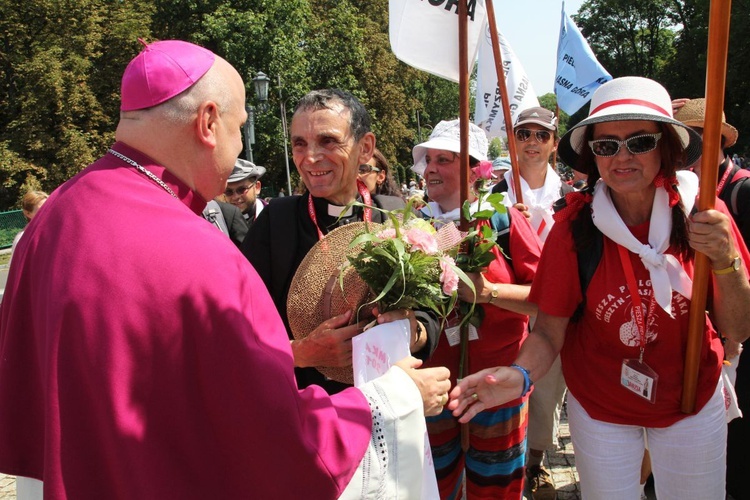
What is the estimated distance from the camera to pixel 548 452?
449 centimetres

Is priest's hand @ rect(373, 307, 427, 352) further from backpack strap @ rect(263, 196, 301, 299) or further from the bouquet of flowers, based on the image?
backpack strap @ rect(263, 196, 301, 299)

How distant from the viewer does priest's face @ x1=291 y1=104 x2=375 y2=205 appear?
252 centimetres

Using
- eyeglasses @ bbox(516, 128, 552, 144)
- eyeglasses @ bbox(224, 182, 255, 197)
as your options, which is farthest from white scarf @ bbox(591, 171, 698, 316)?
eyeglasses @ bbox(224, 182, 255, 197)

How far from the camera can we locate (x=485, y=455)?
2820mm

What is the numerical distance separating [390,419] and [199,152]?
3.14 ft

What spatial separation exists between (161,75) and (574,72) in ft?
20.4

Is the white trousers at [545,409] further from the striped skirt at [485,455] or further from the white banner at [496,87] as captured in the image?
the white banner at [496,87]

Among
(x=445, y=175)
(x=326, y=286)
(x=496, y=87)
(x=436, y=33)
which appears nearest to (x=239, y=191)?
(x=496, y=87)

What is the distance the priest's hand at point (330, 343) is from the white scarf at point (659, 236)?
105cm

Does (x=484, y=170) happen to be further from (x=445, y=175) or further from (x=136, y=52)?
(x=136, y=52)

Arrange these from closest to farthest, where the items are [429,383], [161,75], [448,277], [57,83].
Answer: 1. [161,75]
2. [429,383]
3. [448,277]
4. [57,83]

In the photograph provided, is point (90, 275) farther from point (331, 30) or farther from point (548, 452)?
point (331, 30)

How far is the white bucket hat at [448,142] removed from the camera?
3170 mm

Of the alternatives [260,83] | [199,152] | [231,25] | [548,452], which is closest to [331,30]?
[231,25]
